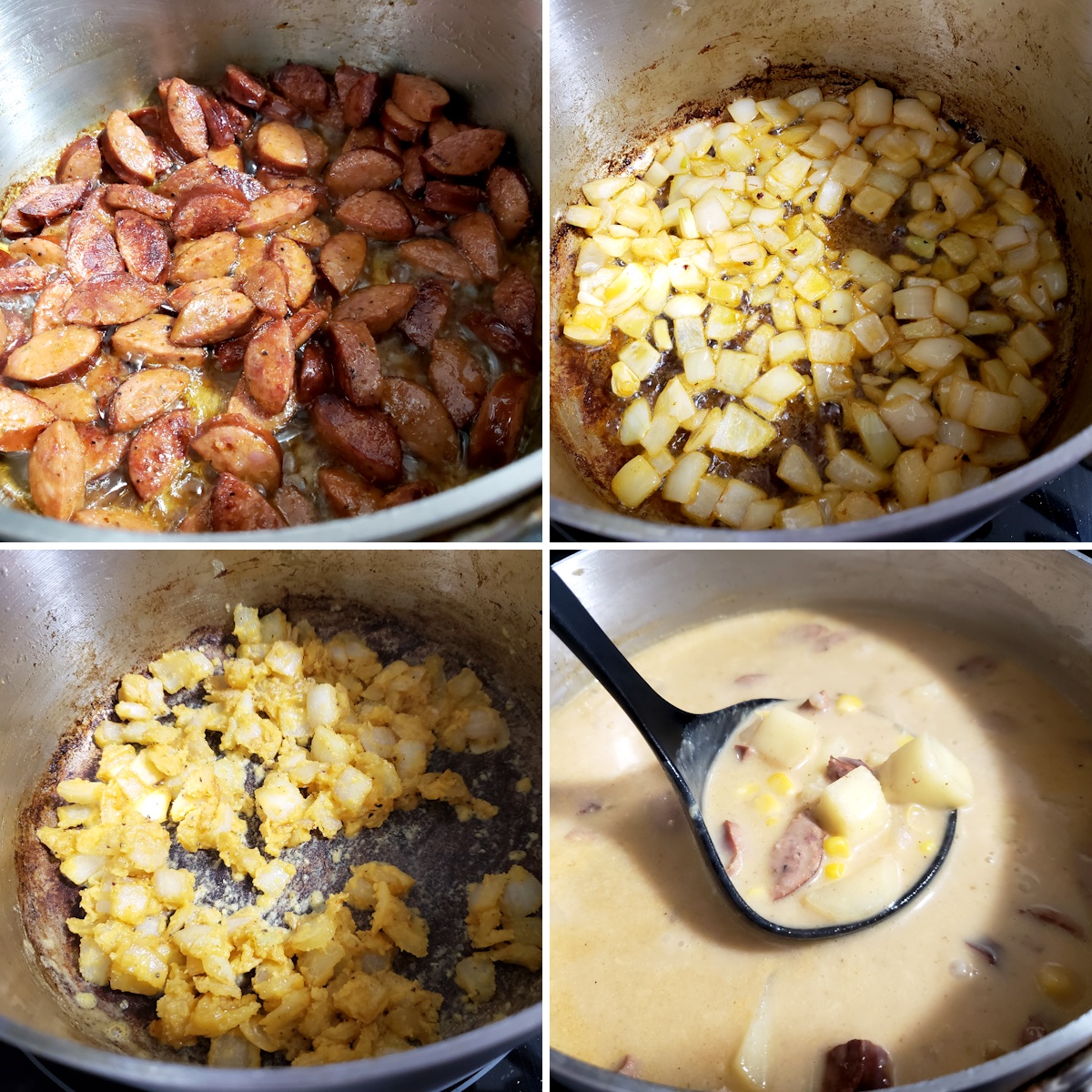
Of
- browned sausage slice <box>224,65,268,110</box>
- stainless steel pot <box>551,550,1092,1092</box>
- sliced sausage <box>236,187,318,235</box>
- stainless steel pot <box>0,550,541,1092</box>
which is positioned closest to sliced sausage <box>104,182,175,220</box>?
sliced sausage <box>236,187,318,235</box>

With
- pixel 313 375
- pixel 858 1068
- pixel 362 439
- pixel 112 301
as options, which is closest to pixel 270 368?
pixel 313 375

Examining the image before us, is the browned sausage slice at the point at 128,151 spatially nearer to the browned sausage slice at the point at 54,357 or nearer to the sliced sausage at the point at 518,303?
the browned sausage slice at the point at 54,357

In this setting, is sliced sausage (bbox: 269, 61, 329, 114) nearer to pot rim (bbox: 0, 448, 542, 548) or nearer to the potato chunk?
pot rim (bbox: 0, 448, 542, 548)

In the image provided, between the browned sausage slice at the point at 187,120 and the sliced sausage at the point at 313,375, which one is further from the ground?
the browned sausage slice at the point at 187,120

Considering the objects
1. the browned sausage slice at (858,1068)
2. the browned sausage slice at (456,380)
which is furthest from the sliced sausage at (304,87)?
the browned sausage slice at (858,1068)

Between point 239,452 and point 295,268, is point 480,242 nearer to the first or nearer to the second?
point 295,268

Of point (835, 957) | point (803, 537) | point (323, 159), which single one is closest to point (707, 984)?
point (835, 957)
